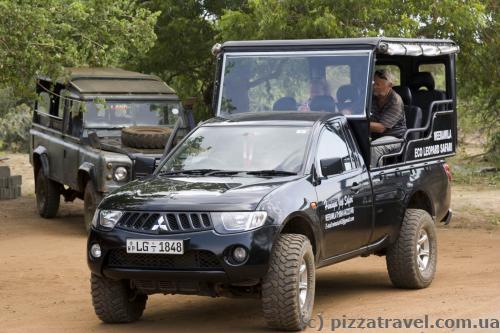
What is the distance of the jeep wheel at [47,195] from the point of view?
1761cm

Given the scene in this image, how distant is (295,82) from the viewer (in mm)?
11430

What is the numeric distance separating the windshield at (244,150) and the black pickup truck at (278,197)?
0.01 metres

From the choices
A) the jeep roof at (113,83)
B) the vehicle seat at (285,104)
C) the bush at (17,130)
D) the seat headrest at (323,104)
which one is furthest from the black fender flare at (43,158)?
the bush at (17,130)

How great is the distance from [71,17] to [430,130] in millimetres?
4808

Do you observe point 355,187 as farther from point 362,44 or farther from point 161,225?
point 161,225

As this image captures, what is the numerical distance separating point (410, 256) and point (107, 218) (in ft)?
10.4

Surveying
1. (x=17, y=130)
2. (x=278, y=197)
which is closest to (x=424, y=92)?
(x=278, y=197)

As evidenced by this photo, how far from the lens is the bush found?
101 feet

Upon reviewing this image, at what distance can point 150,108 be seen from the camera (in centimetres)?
1648

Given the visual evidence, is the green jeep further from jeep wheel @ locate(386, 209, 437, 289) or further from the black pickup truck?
jeep wheel @ locate(386, 209, 437, 289)

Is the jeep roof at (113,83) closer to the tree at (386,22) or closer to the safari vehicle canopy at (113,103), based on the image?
the safari vehicle canopy at (113,103)

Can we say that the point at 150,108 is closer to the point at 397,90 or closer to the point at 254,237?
the point at 397,90

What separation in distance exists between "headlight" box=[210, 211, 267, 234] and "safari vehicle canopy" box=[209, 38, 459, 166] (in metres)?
2.31

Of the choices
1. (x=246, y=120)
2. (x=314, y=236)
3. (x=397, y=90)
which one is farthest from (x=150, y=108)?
(x=314, y=236)
